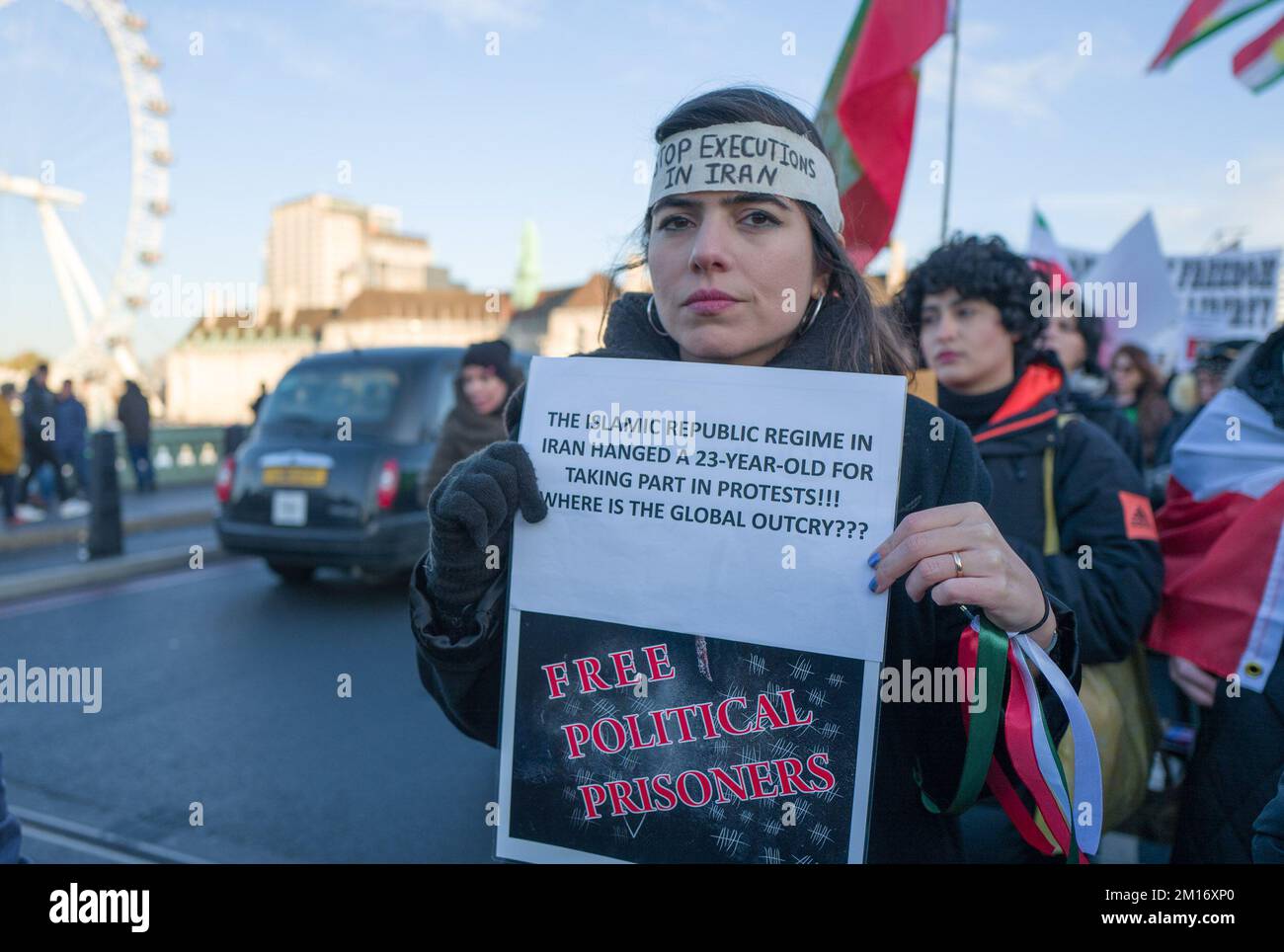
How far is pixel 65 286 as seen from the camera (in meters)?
30.7

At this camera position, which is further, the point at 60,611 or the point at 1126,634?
the point at 60,611

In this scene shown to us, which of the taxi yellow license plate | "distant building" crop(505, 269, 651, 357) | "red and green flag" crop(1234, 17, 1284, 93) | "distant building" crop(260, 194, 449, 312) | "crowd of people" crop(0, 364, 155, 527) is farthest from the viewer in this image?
"distant building" crop(260, 194, 449, 312)

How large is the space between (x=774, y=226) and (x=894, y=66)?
397 cm

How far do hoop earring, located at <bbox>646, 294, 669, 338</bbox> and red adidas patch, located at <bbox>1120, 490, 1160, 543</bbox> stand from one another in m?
1.31

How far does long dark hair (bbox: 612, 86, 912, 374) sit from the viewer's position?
138 centimetres

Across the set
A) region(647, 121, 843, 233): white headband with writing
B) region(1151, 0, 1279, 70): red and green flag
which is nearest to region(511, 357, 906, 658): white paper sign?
region(647, 121, 843, 233): white headband with writing

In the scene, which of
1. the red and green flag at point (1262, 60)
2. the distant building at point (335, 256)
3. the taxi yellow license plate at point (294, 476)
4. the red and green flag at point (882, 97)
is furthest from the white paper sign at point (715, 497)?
the distant building at point (335, 256)

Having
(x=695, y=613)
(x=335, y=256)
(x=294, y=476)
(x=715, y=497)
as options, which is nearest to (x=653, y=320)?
(x=715, y=497)

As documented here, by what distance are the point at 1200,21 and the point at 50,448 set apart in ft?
42.9

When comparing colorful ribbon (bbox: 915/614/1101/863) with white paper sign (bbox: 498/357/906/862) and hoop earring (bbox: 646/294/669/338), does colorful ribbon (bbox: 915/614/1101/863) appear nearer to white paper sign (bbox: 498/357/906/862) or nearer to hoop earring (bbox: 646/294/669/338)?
white paper sign (bbox: 498/357/906/862)

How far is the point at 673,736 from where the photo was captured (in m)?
Answer: 1.22

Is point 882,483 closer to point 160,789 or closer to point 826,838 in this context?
point 826,838

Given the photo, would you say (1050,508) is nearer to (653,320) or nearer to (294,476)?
(653,320)
